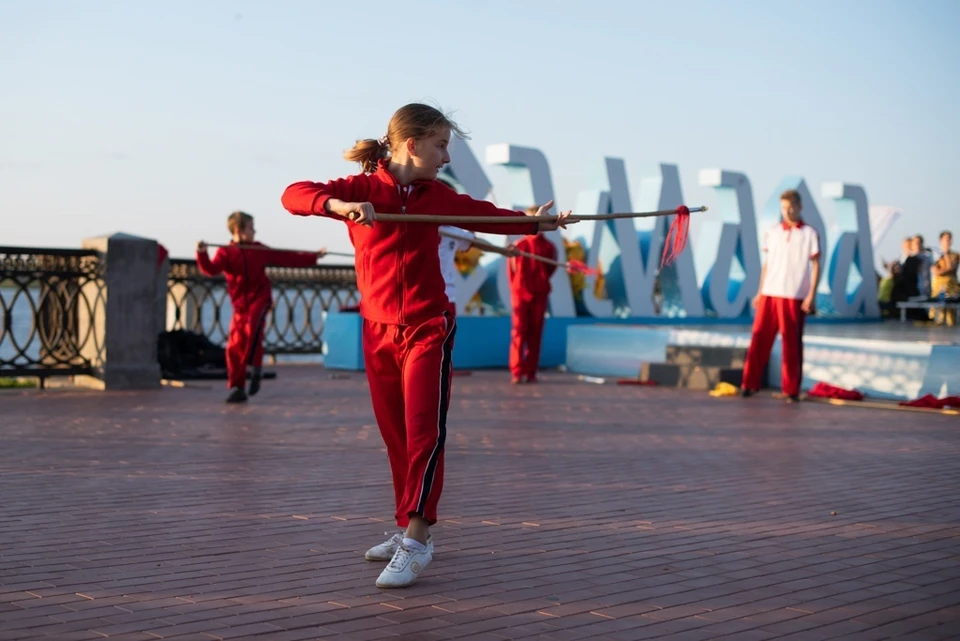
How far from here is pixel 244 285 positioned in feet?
39.2

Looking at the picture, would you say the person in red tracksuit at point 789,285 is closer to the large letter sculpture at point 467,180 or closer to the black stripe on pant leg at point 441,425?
the large letter sculpture at point 467,180

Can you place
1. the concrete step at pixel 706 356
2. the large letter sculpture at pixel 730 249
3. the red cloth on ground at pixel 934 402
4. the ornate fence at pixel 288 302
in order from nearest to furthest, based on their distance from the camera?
the red cloth on ground at pixel 934 402 → the concrete step at pixel 706 356 → the ornate fence at pixel 288 302 → the large letter sculpture at pixel 730 249

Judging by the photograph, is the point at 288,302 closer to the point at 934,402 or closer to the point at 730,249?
the point at 730,249

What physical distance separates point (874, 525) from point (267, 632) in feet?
11.2

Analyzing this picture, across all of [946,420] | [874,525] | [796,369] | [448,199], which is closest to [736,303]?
[796,369]

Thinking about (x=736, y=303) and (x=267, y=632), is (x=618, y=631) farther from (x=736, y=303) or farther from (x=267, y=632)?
(x=736, y=303)

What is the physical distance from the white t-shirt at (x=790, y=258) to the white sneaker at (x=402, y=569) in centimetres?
909

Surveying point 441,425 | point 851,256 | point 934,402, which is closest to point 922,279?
point 851,256

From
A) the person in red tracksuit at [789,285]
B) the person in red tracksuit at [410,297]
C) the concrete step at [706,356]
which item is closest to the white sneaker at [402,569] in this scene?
the person in red tracksuit at [410,297]

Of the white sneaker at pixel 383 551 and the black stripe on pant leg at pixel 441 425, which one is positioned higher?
the black stripe on pant leg at pixel 441 425

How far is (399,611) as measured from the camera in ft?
14.2

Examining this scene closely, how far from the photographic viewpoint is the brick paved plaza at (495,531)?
4242 mm

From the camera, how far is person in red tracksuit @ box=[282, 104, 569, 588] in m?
4.91

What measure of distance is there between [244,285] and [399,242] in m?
7.26
